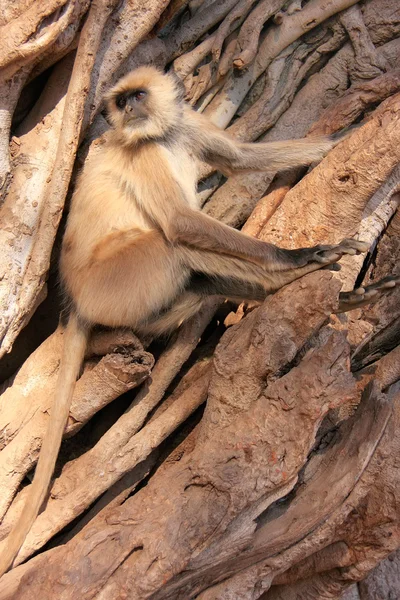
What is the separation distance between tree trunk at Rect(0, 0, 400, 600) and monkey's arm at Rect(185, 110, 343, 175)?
117mm

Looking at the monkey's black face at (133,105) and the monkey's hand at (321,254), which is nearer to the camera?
the monkey's hand at (321,254)

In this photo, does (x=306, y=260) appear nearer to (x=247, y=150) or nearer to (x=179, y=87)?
(x=247, y=150)

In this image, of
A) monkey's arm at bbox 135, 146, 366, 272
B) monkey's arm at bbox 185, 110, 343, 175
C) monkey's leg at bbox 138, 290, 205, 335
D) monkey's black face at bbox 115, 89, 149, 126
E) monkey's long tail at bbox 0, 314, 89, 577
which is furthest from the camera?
monkey's arm at bbox 185, 110, 343, 175

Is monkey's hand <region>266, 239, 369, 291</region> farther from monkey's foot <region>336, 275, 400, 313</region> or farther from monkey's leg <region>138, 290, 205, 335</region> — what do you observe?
monkey's leg <region>138, 290, 205, 335</region>

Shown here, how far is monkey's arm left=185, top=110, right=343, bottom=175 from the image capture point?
3008mm

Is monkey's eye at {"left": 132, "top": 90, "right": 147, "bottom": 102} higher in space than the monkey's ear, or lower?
higher

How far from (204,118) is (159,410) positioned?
1.43m

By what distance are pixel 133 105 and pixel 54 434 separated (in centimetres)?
151

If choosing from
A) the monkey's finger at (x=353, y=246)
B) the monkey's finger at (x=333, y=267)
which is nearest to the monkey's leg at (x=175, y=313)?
the monkey's finger at (x=333, y=267)

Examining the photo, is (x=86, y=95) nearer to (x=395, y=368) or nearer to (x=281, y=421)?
(x=281, y=421)

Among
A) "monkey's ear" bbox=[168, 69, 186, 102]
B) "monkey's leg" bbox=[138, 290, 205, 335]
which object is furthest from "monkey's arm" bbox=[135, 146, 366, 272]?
"monkey's ear" bbox=[168, 69, 186, 102]

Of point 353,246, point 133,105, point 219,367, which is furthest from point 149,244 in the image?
point 353,246

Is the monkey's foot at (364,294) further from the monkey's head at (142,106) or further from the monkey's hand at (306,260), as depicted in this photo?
the monkey's head at (142,106)

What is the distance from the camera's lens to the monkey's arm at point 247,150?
301 cm
